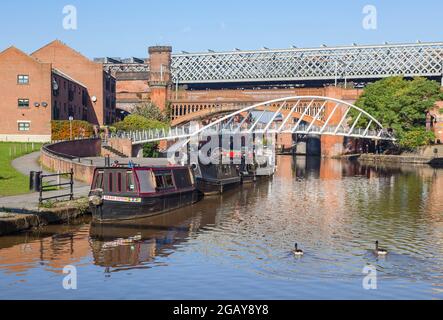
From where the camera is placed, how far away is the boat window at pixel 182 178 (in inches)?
1648

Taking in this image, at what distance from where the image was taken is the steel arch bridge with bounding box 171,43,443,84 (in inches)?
6029

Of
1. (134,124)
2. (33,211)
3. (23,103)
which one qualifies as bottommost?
(33,211)

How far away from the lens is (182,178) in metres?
43.2

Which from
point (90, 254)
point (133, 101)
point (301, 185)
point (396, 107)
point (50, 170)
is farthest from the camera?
point (133, 101)

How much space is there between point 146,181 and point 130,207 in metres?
2.47

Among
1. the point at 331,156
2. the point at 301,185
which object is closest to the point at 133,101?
the point at 331,156

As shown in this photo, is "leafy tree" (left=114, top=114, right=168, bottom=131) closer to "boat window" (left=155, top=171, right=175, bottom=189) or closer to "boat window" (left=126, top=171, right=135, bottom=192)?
"boat window" (left=155, top=171, right=175, bottom=189)

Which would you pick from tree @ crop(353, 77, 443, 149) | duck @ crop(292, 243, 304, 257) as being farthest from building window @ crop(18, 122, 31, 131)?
duck @ crop(292, 243, 304, 257)

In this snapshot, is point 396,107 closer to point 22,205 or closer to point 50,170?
point 50,170

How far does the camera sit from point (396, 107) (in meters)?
100

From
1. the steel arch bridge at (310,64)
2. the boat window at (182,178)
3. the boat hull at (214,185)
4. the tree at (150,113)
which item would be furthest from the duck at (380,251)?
the steel arch bridge at (310,64)

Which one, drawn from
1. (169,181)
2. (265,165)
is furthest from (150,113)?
(169,181)

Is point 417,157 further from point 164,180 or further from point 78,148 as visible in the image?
point 164,180
